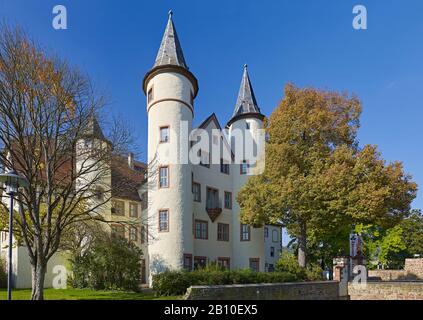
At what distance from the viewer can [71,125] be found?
20969 millimetres

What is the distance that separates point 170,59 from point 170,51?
0.94m

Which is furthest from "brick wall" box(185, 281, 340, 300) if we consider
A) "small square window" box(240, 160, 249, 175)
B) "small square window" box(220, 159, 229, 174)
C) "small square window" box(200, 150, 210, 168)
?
"small square window" box(220, 159, 229, 174)

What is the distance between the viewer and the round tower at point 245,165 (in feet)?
117

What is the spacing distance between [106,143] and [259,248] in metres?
19.0

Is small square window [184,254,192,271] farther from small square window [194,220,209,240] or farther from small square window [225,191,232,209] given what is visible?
small square window [225,191,232,209]

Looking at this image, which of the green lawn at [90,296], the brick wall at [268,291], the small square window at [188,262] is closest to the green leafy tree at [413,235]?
the brick wall at [268,291]

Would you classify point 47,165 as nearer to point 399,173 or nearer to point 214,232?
point 214,232

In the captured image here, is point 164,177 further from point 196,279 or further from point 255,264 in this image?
point 255,264

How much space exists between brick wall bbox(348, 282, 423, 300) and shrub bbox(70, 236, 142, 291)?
48.6ft

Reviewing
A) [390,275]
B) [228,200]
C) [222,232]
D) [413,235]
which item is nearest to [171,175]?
[228,200]

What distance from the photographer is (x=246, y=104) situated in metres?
38.7

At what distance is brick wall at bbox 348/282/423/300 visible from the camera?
25.9m

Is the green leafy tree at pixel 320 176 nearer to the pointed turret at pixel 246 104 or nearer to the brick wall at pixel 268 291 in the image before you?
the pointed turret at pixel 246 104

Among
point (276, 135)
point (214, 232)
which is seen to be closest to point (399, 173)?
point (276, 135)
